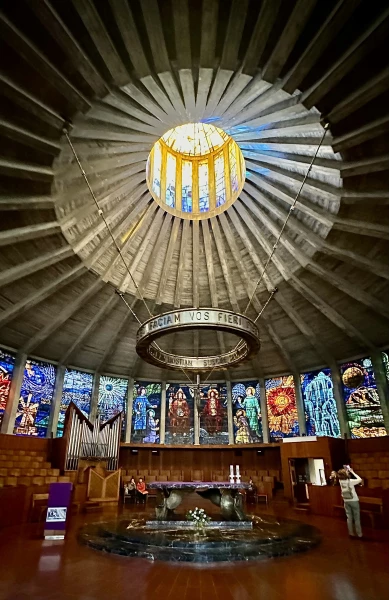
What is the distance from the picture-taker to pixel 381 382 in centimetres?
1808

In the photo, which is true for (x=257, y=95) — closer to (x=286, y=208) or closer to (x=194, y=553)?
(x=286, y=208)

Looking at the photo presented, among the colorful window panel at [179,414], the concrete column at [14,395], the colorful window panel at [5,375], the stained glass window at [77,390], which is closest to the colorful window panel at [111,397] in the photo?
the stained glass window at [77,390]

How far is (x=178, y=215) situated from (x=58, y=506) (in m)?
12.6

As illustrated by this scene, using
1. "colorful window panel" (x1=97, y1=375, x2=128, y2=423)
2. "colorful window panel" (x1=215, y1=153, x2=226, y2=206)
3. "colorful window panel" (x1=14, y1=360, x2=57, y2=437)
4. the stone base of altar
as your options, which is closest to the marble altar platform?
the stone base of altar

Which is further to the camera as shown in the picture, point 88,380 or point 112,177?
point 88,380

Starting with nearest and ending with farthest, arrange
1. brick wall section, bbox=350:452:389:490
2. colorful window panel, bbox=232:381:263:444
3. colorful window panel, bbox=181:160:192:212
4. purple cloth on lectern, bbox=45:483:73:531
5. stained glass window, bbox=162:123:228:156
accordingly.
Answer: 1. purple cloth on lectern, bbox=45:483:73:531
2. brick wall section, bbox=350:452:389:490
3. colorful window panel, bbox=181:160:192:212
4. stained glass window, bbox=162:123:228:156
5. colorful window panel, bbox=232:381:263:444

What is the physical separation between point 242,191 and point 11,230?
9.62 m

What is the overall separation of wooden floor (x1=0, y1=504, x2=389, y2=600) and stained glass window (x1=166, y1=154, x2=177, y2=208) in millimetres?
14289

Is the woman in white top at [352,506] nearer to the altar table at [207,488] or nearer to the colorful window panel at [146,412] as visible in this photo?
the altar table at [207,488]

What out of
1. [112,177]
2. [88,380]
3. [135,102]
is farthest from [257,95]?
[88,380]

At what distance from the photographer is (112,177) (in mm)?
13867

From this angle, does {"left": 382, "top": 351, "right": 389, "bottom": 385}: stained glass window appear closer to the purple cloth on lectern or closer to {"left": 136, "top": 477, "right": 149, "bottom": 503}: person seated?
{"left": 136, "top": 477, "right": 149, "bottom": 503}: person seated

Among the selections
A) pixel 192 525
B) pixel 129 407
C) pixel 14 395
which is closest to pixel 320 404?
pixel 129 407

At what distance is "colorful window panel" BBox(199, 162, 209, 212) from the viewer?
57.9 feet
